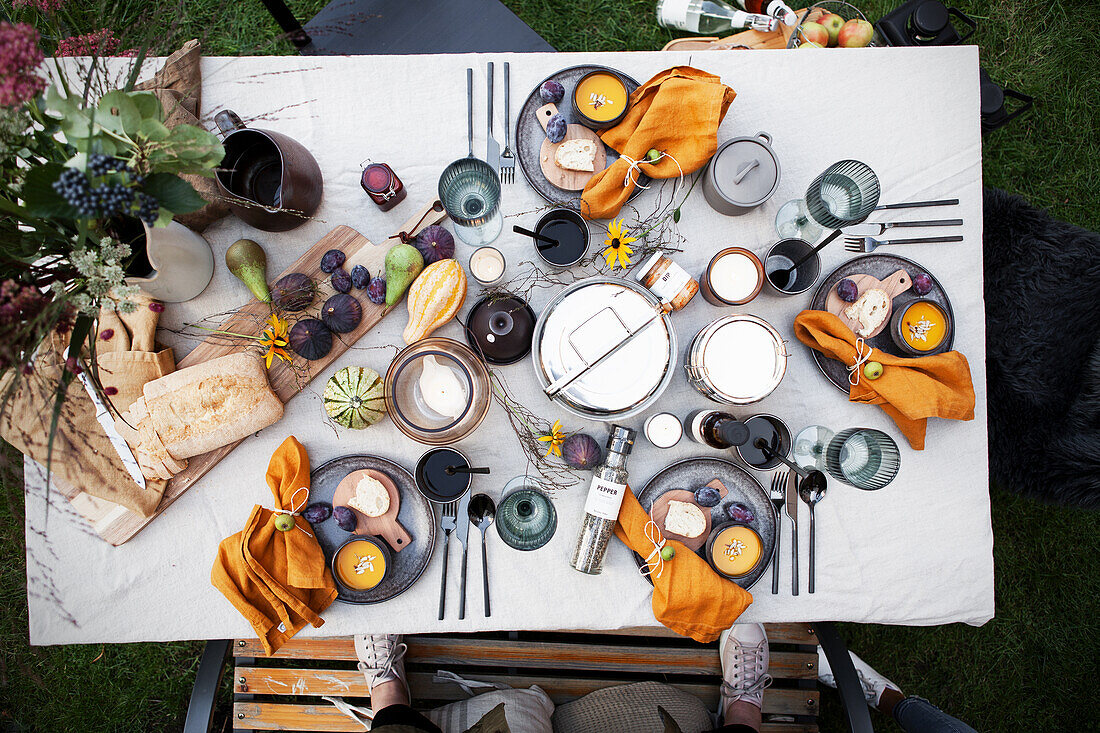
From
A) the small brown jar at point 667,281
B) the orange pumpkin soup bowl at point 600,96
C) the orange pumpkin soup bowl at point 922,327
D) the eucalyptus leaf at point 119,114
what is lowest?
the orange pumpkin soup bowl at point 922,327

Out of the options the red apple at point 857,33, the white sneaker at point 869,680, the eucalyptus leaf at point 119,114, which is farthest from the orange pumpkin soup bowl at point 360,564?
the red apple at point 857,33

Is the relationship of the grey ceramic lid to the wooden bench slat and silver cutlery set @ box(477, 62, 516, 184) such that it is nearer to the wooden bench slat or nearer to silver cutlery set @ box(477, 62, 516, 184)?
silver cutlery set @ box(477, 62, 516, 184)

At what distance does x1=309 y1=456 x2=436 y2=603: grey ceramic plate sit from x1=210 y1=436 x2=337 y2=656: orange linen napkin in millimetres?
33

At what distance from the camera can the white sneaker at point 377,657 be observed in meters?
1.36

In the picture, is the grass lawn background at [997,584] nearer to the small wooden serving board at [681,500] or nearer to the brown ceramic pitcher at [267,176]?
the brown ceramic pitcher at [267,176]

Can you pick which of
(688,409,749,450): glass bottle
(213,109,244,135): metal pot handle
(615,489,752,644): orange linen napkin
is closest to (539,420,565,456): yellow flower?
(615,489,752,644): orange linen napkin

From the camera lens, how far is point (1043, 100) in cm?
201

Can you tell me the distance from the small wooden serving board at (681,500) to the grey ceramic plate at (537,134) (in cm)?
62

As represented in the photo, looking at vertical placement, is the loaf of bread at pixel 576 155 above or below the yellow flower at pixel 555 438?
above

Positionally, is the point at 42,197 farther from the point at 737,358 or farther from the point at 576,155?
the point at 737,358

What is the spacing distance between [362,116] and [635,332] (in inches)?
28.9

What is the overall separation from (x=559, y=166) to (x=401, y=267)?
0.38 meters

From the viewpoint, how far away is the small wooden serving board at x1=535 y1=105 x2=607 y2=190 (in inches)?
45.1

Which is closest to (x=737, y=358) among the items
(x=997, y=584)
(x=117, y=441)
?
(x=117, y=441)
